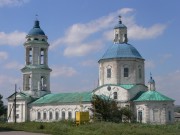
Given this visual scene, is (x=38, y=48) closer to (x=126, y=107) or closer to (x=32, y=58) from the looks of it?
(x=32, y=58)

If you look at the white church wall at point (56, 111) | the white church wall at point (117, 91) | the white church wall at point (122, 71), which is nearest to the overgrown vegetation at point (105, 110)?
the white church wall at point (117, 91)

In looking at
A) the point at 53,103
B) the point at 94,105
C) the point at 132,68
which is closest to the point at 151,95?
the point at 132,68

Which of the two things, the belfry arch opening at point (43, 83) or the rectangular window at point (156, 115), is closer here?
the rectangular window at point (156, 115)

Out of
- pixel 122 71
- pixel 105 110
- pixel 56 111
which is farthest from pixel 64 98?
pixel 105 110

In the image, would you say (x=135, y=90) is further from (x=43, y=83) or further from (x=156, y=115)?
(x=43, y=83)

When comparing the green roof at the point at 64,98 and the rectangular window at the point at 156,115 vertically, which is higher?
the green roof at the point at 64,98

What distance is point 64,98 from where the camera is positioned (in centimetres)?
5762

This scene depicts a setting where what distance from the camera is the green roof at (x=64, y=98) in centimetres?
5534

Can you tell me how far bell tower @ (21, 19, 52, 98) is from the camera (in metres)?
60.7

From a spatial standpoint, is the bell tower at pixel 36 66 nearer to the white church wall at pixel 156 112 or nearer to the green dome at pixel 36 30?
the green dome at pixel 36 30

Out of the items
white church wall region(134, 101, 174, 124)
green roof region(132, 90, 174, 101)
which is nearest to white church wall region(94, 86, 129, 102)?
green roof region(132, 90, 174, 101)

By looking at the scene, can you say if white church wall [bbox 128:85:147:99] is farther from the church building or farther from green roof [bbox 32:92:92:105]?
green roof [bbox 32:92:92:105]

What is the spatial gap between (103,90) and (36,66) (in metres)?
13.5

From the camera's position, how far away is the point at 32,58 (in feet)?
200
